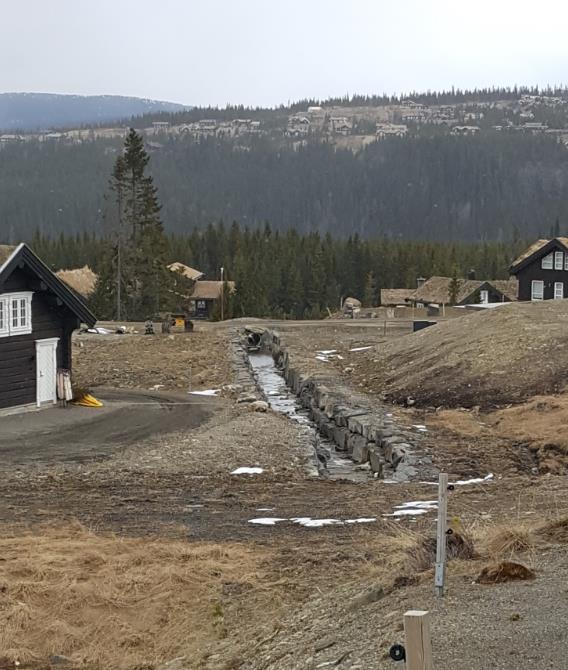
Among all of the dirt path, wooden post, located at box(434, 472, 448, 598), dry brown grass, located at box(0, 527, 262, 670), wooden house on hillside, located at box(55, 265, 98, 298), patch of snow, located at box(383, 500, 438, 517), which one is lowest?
wooden house on hillside, located at box(55, 265, 98, 298)

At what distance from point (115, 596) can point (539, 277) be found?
193ft

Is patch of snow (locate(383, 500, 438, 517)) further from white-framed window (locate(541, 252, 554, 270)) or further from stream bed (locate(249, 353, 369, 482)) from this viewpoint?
white-framed window (locate(541, 252, 554, 270))

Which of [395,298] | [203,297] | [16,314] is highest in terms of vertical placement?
[16,314]

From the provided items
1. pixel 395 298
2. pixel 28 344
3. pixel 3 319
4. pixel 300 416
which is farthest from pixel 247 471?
pixel 395 298

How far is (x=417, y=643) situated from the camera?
272 inches

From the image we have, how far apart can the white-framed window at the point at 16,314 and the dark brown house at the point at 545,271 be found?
43678 mm

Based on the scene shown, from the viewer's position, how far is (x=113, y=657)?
11000 millimetres

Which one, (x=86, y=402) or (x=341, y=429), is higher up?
(x=86, y=402)

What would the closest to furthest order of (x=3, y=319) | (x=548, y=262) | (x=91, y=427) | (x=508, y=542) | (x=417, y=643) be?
1. (x=417, y=643)
2. (x=508, y=542)
3. (x=91, y=427)
4. (x=3, y=319)
5. (x=548, y=262)

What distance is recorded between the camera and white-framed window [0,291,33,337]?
27911 mm

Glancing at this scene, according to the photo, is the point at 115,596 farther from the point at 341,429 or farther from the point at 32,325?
the point at 341,429

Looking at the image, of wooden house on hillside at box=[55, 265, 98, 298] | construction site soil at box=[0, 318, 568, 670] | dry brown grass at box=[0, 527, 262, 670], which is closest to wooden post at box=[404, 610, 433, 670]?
construction site soil at box=[0, 318, 568, 670]

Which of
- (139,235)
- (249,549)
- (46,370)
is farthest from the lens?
(139,235)

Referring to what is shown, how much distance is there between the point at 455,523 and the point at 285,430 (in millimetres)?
14886
